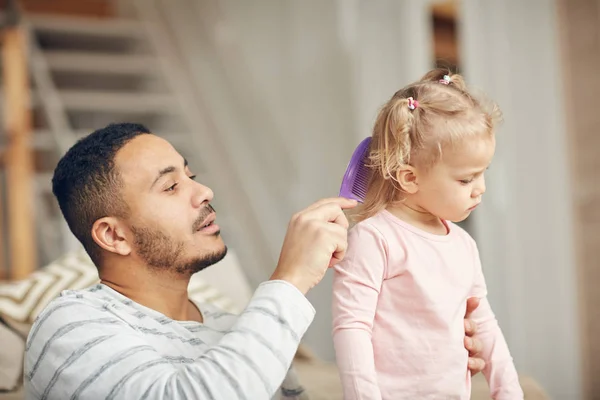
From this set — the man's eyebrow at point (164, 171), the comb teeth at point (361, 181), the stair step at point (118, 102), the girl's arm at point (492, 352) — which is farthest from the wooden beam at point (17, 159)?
the girl's arm at point (492, 352)

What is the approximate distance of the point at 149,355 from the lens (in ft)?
3.46

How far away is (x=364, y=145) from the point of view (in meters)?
1.22

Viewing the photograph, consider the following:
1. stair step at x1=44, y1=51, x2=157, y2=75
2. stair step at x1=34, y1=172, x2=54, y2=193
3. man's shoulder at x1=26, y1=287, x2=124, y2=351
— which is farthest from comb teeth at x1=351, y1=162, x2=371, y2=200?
stair step at x1=44, y1=51, x2=157, y2=75

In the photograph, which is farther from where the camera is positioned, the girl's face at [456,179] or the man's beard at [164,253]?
the man's beard at [164,253]

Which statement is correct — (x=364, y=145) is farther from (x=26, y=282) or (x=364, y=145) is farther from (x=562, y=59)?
(x=562, y=59)

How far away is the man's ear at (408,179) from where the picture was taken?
45.1 inches

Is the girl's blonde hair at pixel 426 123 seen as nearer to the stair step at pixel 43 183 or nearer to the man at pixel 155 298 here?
the man at pixel 155 298

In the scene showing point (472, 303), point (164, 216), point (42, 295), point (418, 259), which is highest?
point (164, 216)

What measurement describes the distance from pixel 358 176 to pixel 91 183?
48cm

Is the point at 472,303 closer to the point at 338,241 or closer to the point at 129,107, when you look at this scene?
the point at 338,241

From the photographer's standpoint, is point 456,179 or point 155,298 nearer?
point 456,179

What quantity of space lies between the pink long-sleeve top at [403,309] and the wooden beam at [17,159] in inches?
107

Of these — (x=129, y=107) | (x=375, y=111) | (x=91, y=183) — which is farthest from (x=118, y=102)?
(x=91, y=183)

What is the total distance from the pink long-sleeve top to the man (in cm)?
4
